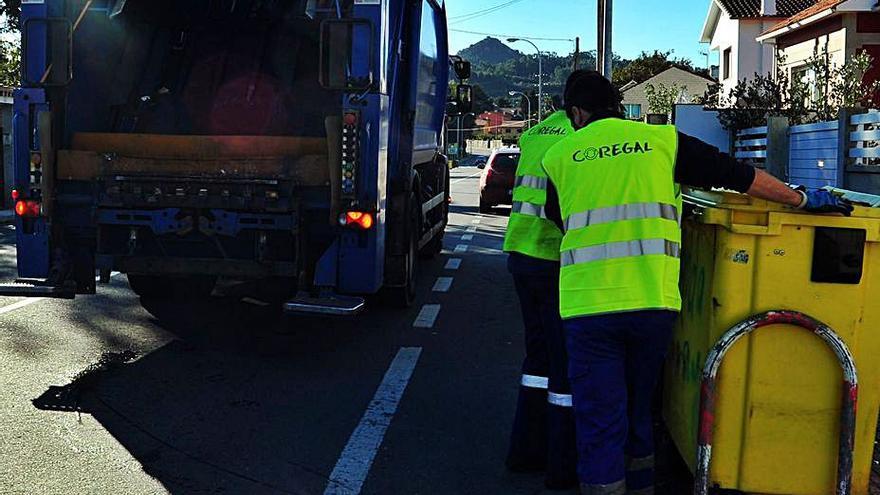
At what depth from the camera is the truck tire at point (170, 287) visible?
8.90 meters

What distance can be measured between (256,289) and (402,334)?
2.64 m

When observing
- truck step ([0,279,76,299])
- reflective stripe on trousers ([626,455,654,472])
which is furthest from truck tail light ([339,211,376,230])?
reflective stripe on trousers ([626,455,654,472])

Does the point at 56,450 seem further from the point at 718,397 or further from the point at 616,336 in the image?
the point at 718,397

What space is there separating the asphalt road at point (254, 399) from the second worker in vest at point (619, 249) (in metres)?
0.74

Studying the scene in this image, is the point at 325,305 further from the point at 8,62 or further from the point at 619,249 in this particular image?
the point at 8,62

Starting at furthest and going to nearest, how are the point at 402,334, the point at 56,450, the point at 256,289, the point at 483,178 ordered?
the point at 483,178 < the point at 256,289 < the point at 402,334 < the point at 56,450

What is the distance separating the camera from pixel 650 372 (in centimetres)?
386

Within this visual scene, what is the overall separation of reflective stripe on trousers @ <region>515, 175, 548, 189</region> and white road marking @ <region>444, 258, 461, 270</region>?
7.71 m

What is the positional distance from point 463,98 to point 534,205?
9.18m

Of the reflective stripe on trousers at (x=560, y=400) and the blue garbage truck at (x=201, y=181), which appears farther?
the blue garbage truck at (x=201, y=181)

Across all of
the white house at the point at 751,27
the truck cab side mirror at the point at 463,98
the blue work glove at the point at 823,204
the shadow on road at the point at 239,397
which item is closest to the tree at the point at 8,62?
the truck cab side mirror at the point at 463,98

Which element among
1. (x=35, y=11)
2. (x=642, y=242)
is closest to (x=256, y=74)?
(x=35, y=11)

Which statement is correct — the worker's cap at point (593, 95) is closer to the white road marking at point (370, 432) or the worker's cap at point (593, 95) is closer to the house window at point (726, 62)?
the white road marking at point (370, 432)

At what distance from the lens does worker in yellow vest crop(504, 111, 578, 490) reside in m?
4.25
